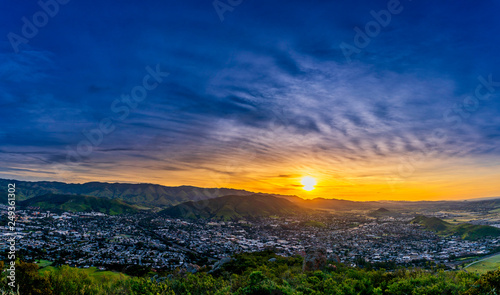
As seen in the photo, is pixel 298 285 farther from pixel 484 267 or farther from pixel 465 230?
pixel 465 230

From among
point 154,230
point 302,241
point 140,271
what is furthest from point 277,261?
point 154,230

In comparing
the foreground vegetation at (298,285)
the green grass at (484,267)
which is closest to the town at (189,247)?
the green grass at (484,267)

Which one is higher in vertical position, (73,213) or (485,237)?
(485,237)

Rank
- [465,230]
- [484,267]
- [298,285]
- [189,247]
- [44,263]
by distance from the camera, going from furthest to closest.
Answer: [465,230], [189,247], [44,263], [484,267], [298,285]

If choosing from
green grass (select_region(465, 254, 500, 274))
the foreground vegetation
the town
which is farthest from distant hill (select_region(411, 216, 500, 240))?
the foreground vegetation

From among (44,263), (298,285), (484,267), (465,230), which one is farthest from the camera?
(465,230)

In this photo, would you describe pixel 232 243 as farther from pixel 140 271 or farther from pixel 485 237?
pixel 485 237

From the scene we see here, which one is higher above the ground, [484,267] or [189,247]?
[484,267]

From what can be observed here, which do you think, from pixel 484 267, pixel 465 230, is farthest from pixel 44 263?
pixel 465 230

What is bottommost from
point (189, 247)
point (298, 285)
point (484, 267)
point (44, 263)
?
point (189, 247)

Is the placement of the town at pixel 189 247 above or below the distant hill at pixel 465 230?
below

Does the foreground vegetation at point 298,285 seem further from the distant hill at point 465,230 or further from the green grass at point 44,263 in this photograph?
the distant hill at point 465,230
